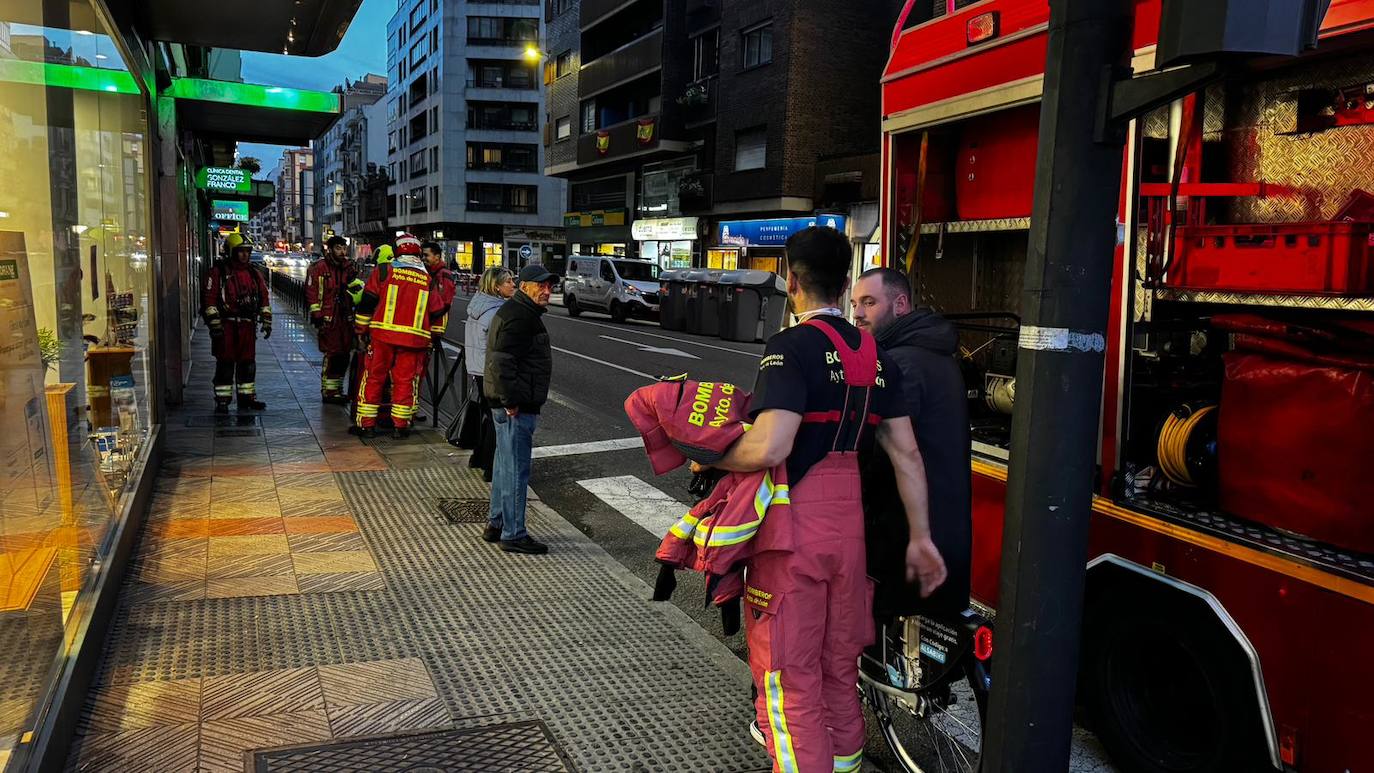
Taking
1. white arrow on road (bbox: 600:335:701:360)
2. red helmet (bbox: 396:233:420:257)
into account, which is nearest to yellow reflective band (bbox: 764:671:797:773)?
red helmet (bbox: 396:233:420:257)

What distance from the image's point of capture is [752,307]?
2442 cm

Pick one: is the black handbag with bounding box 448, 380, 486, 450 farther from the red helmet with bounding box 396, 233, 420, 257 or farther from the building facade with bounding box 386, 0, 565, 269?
the building facade with bounding box 386, 0, 565, 269

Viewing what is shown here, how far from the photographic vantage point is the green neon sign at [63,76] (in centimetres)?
344

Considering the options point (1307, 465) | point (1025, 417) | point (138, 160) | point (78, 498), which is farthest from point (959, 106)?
point (138, 160)

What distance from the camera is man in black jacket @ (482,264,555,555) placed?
6.21 meters

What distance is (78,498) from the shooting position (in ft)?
14.4

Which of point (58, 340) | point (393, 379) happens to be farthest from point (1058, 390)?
point (393, 379)

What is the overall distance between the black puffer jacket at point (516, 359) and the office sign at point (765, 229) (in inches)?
886

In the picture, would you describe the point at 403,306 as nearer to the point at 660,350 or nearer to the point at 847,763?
the point at 847,763

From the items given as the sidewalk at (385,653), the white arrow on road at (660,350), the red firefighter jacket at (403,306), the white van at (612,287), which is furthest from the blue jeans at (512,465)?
the white van at (612,287)

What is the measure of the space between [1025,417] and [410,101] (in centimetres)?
8937

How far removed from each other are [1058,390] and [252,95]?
1253 cm

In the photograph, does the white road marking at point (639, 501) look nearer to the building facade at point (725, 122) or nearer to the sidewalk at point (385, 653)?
the sidewalk at point (385, 653)

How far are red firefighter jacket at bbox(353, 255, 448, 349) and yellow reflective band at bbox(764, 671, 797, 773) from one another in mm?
7200
